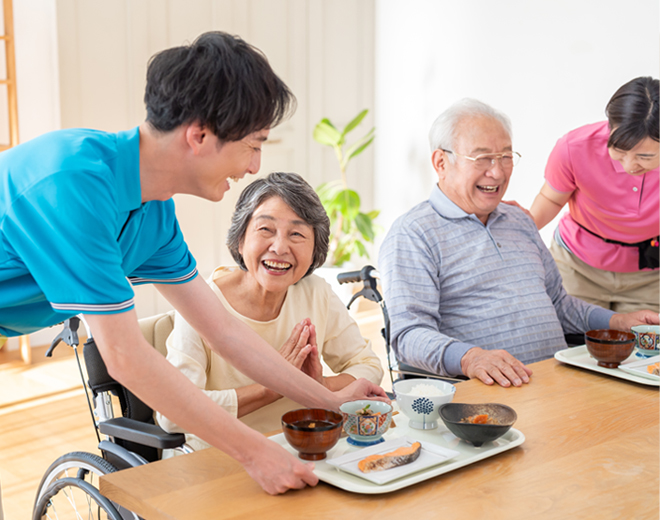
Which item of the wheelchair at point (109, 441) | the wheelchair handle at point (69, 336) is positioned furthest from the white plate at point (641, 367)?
the wheelchair handle at point (69, 336)

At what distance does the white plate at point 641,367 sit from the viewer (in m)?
1.63

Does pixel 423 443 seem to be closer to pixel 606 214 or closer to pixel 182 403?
pixel 182 403

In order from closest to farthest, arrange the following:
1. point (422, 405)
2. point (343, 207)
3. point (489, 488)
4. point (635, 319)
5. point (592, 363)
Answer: point (489, 488)
point (422, 405)
point (592, 363)
point (635, 319)
point (343, 207)

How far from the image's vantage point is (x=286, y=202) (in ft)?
5.69

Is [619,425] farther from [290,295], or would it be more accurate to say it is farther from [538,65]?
[538,65]

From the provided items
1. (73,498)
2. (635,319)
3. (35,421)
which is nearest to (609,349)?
(635,319)

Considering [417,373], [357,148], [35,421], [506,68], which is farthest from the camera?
[357,148]

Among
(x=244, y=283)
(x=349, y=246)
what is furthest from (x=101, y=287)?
(x=349, y=246)

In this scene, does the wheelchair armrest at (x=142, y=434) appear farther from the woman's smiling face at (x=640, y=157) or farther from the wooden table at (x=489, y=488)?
the woman's smiling face at (x=640, y=157)

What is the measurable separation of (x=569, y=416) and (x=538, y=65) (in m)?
3.58

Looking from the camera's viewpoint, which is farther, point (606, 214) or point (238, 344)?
point (606, 214)

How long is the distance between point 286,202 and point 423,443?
30.4 inches

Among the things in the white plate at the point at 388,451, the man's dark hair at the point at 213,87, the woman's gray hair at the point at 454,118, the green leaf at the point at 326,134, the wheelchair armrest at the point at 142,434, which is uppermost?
the man's dark hair at the point at 213,87

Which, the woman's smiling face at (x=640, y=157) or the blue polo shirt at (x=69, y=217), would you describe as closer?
the blue polo shirt at (x=69, y=217)
